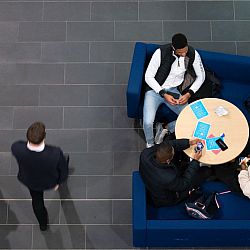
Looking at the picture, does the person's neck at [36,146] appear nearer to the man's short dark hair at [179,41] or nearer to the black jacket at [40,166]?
the black jacket at [40,166]

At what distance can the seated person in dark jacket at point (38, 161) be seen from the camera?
12.7ft

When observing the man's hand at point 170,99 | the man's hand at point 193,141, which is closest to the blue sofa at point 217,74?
the man's hand at point 170,99

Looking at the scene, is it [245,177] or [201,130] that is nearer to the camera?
[245,177]

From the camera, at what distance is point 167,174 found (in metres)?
4.27

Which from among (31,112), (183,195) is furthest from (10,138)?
(183,195)

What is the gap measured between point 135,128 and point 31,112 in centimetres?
128

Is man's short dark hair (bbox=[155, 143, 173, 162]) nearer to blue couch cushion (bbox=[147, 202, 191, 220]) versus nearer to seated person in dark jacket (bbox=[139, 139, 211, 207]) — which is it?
seated person in dark jacket (bbox=[139, 139, 211, 207])

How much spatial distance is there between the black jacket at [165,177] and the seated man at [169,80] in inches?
25.0

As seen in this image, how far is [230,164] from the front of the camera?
4.86m

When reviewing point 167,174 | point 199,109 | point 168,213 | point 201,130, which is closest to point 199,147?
point 201,130

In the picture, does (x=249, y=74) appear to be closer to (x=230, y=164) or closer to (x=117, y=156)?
(x=230, y=164)

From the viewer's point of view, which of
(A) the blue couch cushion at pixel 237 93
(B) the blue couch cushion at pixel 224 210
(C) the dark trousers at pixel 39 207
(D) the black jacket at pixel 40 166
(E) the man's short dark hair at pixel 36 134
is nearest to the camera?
(E) the man's short dark hair at pixel 36 134

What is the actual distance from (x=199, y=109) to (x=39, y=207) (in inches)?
76.5

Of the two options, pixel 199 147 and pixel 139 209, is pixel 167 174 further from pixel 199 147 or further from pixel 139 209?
pixel 199 147
